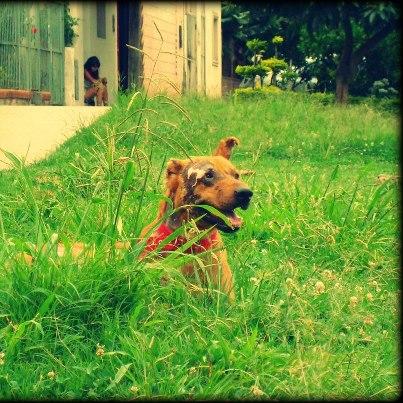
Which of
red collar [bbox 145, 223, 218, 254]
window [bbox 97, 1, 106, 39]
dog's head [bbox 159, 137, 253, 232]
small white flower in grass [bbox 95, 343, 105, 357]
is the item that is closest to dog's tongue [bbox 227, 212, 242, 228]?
dog's head [bbox 159, 137, 253, 232]

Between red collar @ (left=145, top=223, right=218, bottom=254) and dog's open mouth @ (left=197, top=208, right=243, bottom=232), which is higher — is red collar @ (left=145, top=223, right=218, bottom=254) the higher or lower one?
the lower one

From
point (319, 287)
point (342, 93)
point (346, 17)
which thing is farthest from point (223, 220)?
point (342, 93)

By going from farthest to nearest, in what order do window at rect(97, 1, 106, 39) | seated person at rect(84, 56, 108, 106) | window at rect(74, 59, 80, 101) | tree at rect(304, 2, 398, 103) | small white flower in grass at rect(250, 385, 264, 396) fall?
window at rect(97, 1, 106, 39) < tree at rect(304, 2, 398, 103) < seated person at rect(84, 56, 108, 106) < window at rect(74, 59, 80, 101) < small white flower in grass at rect(250, 385, 264, 396)

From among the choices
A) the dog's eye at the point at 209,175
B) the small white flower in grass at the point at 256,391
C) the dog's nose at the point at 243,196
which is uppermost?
the dog's eye at the point at 209,175

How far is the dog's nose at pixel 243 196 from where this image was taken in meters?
4.83

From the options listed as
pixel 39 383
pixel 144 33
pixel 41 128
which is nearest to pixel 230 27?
pixel 144 33

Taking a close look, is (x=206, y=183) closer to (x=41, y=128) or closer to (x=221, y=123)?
(x=41, y=128)

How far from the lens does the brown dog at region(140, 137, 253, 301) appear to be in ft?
15.9

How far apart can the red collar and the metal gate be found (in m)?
9.33

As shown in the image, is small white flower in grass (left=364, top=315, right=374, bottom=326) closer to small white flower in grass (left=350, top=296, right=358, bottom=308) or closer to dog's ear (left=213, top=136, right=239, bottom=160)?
small white flower in grass (left=350, top=296, right=358, bottom=308)

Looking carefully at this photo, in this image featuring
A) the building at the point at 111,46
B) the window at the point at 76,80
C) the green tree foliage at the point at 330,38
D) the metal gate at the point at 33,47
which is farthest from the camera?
the green tree foliage at the point at 330,38

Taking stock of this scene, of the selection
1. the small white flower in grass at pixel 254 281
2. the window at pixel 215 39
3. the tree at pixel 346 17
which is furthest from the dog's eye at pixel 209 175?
the window at pixel 215 39

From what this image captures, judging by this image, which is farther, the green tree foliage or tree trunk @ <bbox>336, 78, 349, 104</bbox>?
tree trunk @ <bbox>336, 78, 349, 104</bbox>

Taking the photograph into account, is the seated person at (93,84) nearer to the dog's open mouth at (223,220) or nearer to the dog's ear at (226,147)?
the dog's ear at (226,147)
